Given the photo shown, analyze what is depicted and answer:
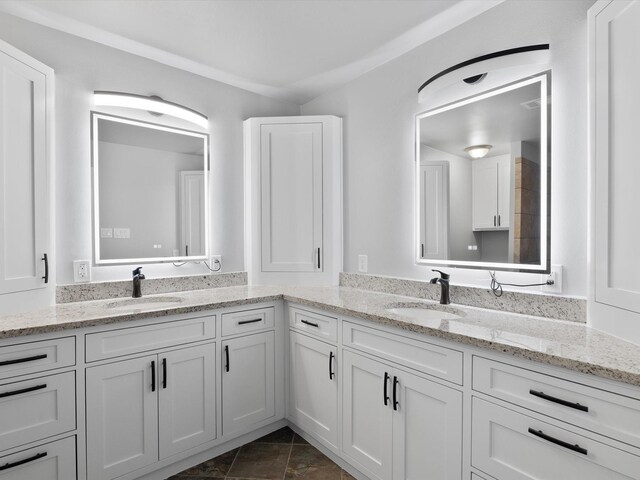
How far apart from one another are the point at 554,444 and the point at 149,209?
2.35 metres

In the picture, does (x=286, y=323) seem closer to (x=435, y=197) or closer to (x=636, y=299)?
(x=435, y=197)

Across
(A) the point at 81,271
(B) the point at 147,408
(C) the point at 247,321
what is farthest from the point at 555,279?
(A) the point at 81,271

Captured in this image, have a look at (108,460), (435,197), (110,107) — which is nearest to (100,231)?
(110,107)

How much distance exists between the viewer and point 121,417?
1.67m

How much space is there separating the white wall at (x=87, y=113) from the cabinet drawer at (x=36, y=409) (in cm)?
72

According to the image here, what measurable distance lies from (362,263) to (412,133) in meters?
0.94

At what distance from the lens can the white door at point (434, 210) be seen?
2.05m

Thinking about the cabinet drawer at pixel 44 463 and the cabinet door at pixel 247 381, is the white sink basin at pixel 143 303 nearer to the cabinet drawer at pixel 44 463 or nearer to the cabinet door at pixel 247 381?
the cabinet door at pixel 247 381

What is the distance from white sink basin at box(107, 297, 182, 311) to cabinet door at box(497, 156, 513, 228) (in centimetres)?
175

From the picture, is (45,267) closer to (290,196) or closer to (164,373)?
(164,373)

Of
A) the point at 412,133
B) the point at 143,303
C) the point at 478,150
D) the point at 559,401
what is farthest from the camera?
the point at 412,133

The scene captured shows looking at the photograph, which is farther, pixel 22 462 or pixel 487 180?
pixel 487 180

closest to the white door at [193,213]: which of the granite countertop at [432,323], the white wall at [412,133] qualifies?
the granite countertop at [432,323]

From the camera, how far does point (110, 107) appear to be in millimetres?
2176
